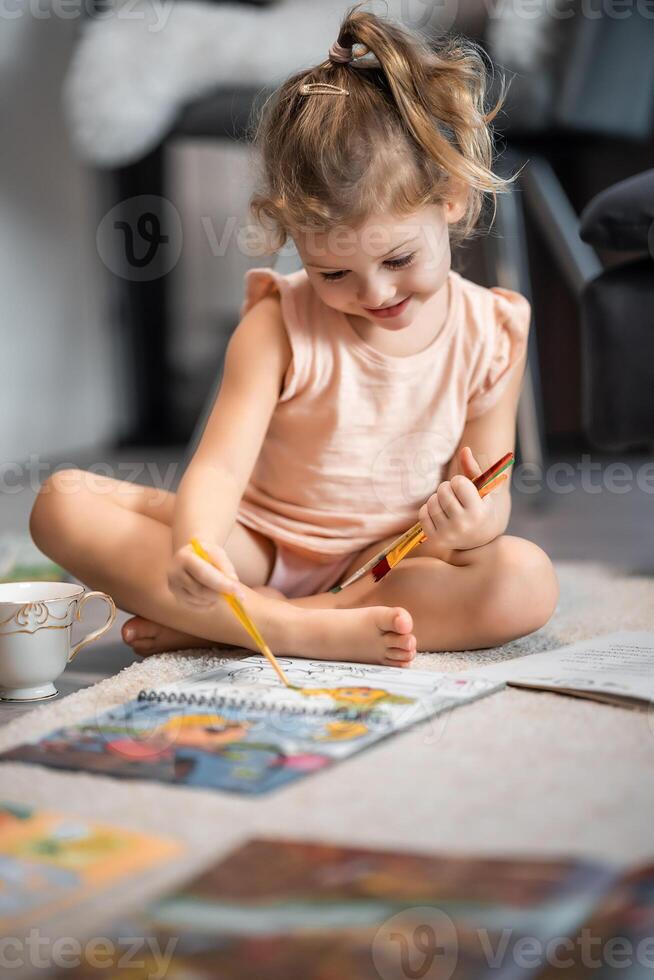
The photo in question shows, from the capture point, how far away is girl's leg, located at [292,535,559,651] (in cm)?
95

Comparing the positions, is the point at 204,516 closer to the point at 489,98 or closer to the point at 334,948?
the point at 334,948

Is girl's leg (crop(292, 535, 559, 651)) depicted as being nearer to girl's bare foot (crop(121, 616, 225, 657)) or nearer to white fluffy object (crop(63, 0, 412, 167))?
girl's bare foot (crop(121, 616, 225, 657))

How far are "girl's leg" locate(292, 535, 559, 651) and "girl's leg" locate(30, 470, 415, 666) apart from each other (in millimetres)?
47

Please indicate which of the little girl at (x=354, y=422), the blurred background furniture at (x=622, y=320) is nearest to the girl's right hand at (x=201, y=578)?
the little girl at (x=354, y=422)

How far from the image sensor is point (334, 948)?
0.48 meters

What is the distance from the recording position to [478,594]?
954 mm

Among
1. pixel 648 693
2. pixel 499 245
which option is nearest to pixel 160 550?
pixel 648 693

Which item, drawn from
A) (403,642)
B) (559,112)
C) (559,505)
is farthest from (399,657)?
(559,112)

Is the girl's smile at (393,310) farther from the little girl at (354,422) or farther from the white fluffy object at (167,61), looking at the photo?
the white fluffy object at (167,61)

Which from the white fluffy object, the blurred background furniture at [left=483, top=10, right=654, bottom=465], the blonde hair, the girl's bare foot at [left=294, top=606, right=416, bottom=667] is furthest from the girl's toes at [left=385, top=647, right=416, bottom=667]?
the white fluffy object

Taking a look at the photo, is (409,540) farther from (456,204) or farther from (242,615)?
(456,204)

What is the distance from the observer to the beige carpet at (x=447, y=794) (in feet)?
1.86

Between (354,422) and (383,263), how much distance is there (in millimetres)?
185

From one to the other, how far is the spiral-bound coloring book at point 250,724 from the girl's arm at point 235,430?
0.13 metres
